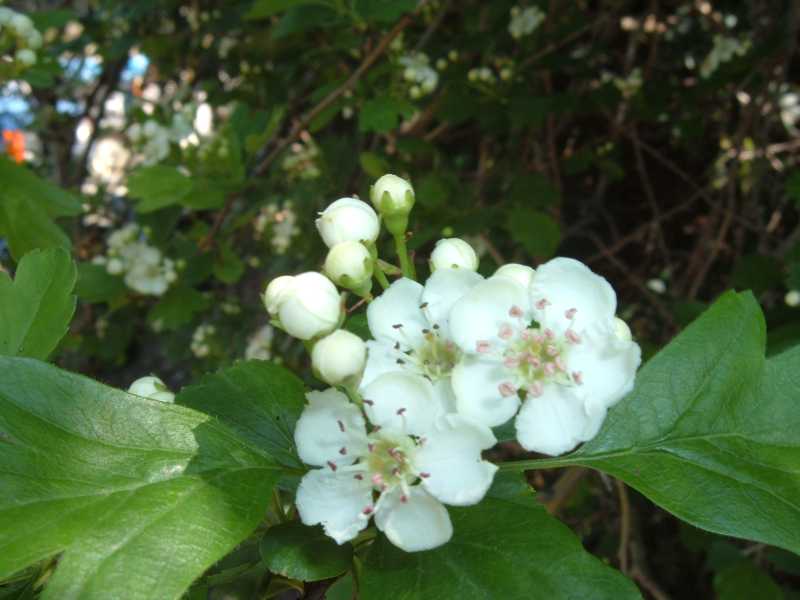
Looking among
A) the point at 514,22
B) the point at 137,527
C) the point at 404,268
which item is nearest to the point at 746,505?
the point at 404,268

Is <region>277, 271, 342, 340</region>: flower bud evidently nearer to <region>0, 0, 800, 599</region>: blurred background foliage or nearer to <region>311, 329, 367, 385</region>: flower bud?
<region>311, 329, 367, 385</region>: flower bud

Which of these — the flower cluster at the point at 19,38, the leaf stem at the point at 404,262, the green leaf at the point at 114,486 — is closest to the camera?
the green leaf at the point at 114,486

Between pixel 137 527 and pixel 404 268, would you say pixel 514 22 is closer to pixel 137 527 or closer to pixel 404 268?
pixel 404 268

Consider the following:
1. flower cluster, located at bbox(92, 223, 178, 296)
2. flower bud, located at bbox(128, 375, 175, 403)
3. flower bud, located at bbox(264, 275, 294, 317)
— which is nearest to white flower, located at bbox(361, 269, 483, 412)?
flower bud, located at bbox(264, 275, 294, 317)

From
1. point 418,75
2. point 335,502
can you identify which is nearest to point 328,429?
point 335,502

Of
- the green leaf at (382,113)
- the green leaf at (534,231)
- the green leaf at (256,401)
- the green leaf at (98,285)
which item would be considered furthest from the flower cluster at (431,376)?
the green leaf at (98,285)

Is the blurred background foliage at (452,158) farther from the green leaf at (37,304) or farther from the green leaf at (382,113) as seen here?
the green leaf at (37,304)
